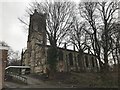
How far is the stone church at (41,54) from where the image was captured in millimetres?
12633

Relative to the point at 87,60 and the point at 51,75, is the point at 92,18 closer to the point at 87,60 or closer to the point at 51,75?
the point at 51,75

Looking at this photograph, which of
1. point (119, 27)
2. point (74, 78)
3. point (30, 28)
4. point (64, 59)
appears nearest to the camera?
point (119, 27)

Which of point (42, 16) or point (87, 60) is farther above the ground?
point (42, 16)

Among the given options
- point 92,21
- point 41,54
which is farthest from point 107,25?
point 41,54

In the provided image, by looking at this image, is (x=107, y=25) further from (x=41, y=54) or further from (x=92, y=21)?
(x=41, y=54)

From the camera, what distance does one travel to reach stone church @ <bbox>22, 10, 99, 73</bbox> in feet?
41.4

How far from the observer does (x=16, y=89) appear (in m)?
7.88

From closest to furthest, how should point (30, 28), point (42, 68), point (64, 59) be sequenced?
point (30, 28), point (42, 68), point (64, 59)

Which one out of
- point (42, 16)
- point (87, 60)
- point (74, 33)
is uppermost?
point (42, 16)

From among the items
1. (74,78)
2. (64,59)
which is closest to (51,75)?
(74,78)

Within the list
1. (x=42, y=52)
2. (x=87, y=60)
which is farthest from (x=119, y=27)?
(x=87, y=60)

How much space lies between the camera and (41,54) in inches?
555

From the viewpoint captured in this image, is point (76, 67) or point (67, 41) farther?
point (76, 67)

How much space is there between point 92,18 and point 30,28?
448 centimetres
